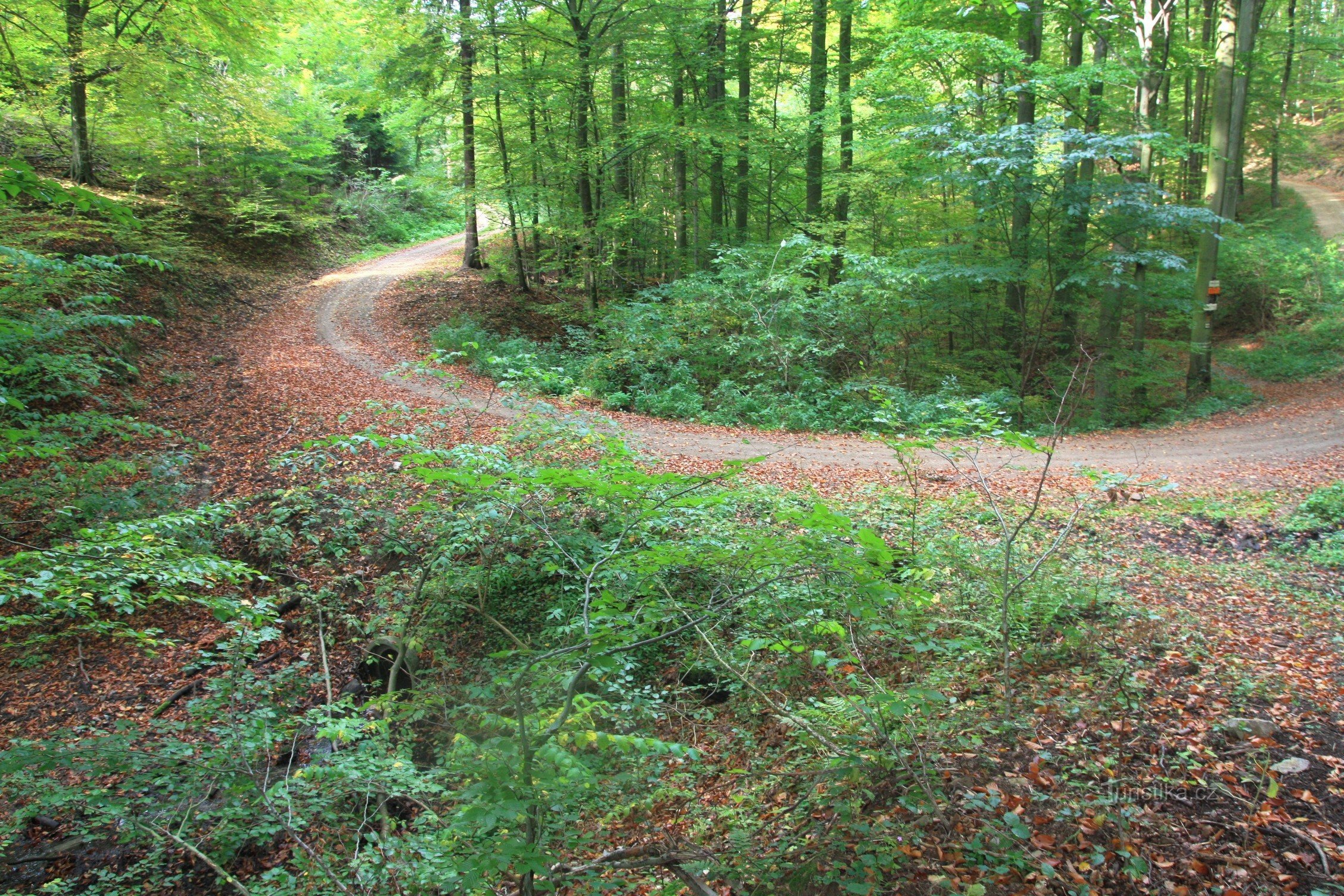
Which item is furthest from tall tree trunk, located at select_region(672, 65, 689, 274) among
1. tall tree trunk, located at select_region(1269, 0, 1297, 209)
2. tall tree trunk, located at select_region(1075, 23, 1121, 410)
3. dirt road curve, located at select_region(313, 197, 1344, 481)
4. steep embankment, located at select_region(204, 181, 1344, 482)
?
tall tree trunk, located at select_region(1269, 0, 1297, 209)

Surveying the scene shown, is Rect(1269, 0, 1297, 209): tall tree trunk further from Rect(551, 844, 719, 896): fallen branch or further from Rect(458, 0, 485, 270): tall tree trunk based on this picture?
Rect(551, 844, 719, 896): fallen branch

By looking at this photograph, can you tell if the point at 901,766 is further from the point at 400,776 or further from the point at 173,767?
the point at 173,767

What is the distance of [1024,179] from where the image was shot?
12641mm

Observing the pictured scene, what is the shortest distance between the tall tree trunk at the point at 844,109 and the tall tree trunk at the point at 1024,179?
357 centimetres

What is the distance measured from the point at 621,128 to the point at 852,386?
8.56 metres

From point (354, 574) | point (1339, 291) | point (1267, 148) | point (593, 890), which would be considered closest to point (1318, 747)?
point (593, 890)

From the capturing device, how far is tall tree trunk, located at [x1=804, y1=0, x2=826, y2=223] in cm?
1647

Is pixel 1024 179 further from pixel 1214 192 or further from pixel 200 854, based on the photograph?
pixel 200 854

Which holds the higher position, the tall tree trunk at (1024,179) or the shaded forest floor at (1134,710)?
the tall tree trunk at (1024,179)

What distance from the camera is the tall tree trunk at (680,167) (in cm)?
1617

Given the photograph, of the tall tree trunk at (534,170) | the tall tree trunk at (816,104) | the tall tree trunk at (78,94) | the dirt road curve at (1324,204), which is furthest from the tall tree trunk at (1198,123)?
the tall tree trunk at (78,94)

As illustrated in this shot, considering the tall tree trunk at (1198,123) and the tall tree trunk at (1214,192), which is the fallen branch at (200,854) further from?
the tall tree trunk at (1198,123)

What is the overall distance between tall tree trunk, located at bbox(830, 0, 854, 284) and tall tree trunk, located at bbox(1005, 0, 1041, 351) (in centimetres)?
357

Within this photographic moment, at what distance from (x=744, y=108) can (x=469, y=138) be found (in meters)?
7.19
